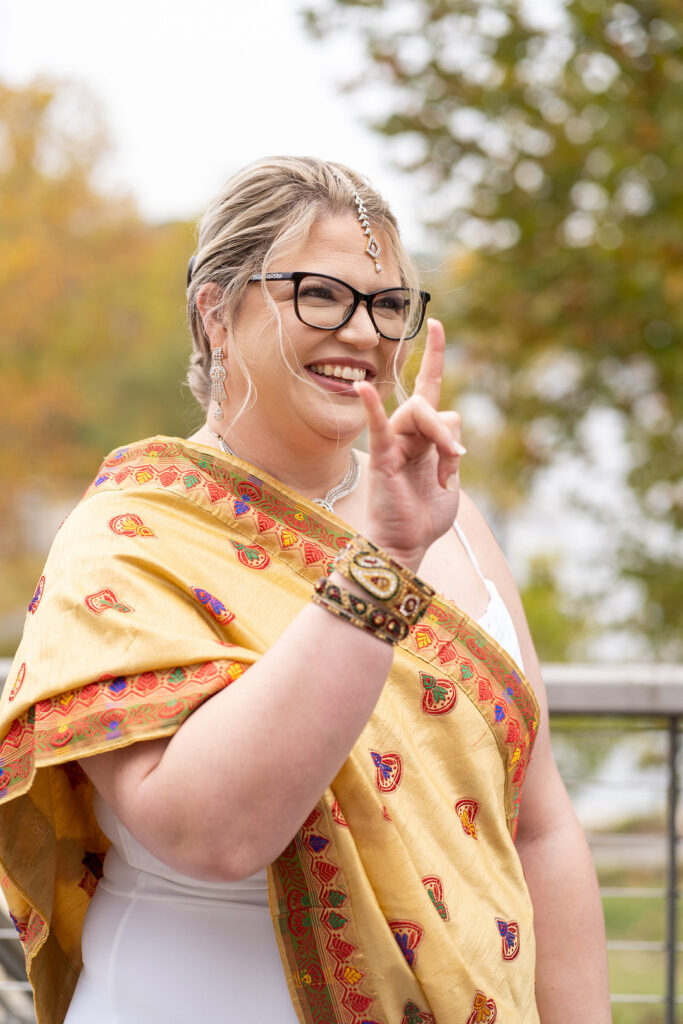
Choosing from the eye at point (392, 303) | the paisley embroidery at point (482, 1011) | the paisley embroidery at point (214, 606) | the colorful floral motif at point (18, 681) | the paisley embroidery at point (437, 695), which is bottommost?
the paisley embroidery at point (482, 1011)

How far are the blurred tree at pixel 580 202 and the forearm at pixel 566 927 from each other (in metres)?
3.45

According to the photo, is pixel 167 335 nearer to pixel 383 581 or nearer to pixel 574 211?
pixel 574 211

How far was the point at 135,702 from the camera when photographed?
3.93 ft

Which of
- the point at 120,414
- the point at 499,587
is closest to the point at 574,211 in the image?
the point at 499,587

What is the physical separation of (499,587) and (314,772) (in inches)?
32.4

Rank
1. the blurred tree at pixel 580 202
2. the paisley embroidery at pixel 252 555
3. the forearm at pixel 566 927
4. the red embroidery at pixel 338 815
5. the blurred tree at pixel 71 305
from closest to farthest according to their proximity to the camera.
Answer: the red embroidery at pixel 338 815 → the paisley embroidery at pixel 252 555 → the forearm at pixel 566 927 → the blurred tree at pixel 580 202 → the blurred tree at pixel 71 305

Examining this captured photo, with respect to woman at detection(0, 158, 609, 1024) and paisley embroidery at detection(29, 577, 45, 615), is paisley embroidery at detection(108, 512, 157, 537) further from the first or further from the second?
paisley embroidery at detection(29, 577, 45, 615)

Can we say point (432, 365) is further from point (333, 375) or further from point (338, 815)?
point (338, 815)

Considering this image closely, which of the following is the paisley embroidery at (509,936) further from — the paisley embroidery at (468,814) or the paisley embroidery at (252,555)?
the paisley embroidery at (252,555)

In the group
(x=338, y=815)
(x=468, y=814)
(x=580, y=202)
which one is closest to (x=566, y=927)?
(x=468, y=814)

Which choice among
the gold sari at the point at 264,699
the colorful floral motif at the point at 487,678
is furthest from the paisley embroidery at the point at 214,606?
the colorful floral motif at the point at 487,678

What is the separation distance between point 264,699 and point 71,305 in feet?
47.5

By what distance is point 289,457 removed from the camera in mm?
1658

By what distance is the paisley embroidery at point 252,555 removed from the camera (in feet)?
4.88
